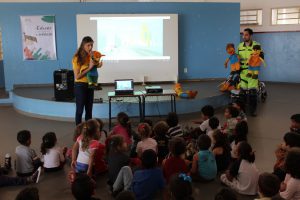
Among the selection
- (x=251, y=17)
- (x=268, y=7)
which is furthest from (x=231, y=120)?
(x=251, y=17)

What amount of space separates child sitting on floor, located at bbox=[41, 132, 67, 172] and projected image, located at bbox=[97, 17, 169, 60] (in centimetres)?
468

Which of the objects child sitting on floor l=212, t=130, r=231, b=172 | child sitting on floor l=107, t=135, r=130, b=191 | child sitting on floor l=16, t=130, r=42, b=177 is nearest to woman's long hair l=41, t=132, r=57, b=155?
child sitting on floor l=16, t=130, r=42, b=177

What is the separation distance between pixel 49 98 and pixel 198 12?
4.18 meters

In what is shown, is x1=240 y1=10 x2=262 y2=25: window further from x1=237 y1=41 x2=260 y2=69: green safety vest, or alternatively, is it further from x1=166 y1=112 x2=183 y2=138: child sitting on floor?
x1=166 y1=112 x2=183 y2=138: child sitting on floor

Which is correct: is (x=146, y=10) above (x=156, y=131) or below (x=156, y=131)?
above

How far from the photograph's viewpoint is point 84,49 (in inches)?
206

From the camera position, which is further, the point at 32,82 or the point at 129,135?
the point at 32,82

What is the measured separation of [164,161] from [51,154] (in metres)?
1.38

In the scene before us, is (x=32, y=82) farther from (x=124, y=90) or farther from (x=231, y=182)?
(x=231, y=182)

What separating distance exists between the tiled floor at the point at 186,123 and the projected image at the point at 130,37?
2.36 metres

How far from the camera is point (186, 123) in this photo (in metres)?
6.52

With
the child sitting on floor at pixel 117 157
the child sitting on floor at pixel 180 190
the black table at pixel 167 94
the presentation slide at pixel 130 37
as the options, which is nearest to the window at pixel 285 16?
the presentation slide at pixel 130 37

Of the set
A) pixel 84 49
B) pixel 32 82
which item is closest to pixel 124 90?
pixel 84 49

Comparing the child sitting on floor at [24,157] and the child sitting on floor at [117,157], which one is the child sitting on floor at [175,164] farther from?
the child sitting on floor at [24,157]
